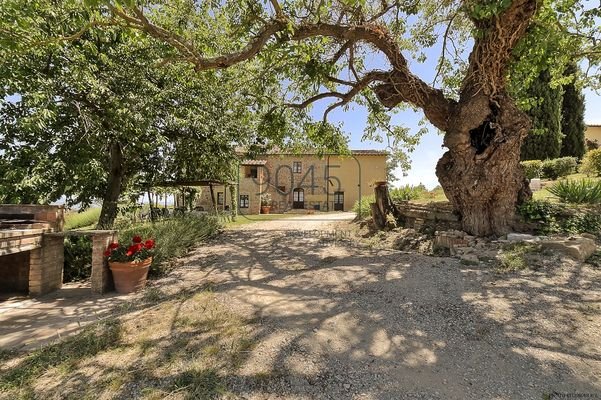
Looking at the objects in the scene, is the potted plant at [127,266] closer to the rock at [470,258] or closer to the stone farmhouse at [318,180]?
the rock at [470,258]

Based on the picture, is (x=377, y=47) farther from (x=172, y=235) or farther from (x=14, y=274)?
(x=14, y=274)

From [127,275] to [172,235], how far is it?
1.94 metres

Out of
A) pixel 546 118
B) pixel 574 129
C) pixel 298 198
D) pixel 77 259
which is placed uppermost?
pixel 546 118

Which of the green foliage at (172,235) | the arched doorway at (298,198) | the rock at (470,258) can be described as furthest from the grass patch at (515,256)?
the arched doorway at (298,198)

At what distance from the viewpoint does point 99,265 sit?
5.22m

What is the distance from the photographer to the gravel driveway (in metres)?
2.50

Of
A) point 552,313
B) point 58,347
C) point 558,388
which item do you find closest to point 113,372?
point 58,347

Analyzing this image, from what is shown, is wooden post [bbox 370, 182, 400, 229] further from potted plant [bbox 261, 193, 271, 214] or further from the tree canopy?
potted plant [bbox 261, 193, 271, 214]

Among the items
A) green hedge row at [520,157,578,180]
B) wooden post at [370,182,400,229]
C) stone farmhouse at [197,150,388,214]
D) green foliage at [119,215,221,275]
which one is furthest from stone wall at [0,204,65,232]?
stone farmhouse at [197,150,388,214]

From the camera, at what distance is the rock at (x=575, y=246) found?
488 centimetres

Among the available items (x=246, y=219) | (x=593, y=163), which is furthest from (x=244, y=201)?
(x=593, y=163)

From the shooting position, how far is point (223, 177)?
12.0m

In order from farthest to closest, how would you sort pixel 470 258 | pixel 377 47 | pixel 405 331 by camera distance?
pixel 377 47 < pixel 470 258 < pixel 405 331

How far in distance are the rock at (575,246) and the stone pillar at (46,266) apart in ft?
27.0
